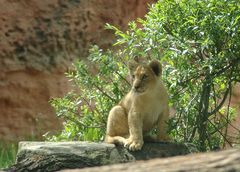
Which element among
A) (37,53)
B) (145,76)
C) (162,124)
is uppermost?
(37,53)

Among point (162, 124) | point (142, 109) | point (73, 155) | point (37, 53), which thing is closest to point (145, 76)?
point (142, 109)

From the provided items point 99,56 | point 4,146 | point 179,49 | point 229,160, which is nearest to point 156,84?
point 179,49

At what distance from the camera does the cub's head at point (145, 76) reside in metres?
8.27

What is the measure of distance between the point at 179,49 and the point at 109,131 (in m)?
1.26

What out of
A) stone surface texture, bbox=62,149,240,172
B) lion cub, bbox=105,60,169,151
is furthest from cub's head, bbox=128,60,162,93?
stone surface texture, bbox=62,149,240,172

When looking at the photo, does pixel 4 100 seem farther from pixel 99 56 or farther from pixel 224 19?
pixel 224 19

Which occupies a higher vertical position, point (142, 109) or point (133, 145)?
point (142, 109)

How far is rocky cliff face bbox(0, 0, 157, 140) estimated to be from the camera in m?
13.1

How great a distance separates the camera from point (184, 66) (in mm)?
8703

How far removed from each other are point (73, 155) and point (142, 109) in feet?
3.37

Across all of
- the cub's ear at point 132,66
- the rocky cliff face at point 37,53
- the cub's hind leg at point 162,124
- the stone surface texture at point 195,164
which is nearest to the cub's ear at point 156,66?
the cub's ear at point 132,66

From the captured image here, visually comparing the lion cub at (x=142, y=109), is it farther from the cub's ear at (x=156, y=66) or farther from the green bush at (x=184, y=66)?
the green bush at (x=184, y=66)

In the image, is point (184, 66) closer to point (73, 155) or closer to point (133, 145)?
point (133, 145)

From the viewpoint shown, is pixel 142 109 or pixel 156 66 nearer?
pixel 142 109
